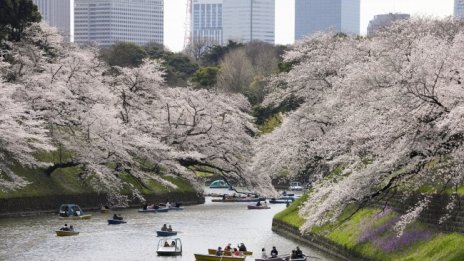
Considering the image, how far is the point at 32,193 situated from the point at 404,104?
3387 cm

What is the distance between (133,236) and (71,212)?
29.9 ft

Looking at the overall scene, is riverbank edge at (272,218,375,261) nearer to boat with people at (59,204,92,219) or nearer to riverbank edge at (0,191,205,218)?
boat with people at (59,204,92,219)

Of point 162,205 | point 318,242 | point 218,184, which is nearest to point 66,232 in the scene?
point 318,242

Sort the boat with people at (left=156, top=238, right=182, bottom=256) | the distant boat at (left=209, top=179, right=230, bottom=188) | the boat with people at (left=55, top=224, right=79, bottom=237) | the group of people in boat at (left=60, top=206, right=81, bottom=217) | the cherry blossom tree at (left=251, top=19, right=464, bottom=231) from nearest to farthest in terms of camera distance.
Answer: the cherry blossom tree at (left=251, top=19, right=464, bottom=231) < the boat with people at (left=156, top=238, right=182, bottom=256) < the boat with people at (left=55, top=224, right=79, bottom=237) < the group of people in boat at (left=60, top=206, right=81, bottom=217) < the distant boat at (left=209, top=179, right=230, bottom=188)

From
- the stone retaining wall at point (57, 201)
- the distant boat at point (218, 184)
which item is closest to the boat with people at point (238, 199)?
the stone retaining wall at point (57, 201)

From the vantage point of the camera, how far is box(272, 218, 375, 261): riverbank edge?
37.6 meters

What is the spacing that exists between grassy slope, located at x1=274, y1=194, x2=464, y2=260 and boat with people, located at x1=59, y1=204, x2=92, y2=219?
1815 centimetres

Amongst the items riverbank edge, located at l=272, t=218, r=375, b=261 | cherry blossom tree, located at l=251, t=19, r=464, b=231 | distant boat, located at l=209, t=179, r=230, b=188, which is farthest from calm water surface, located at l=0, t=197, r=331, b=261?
distant boat, located at l=209, t=179, r=230, b=188

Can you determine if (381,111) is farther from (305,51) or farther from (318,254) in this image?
(305,51)

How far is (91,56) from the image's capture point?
261ft

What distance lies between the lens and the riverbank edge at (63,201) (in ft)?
188

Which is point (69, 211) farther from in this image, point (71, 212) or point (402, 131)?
point (402, 131)

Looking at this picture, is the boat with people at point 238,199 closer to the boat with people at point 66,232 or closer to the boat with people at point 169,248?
the boat with people at point 66,232

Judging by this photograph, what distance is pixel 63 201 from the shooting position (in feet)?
204
